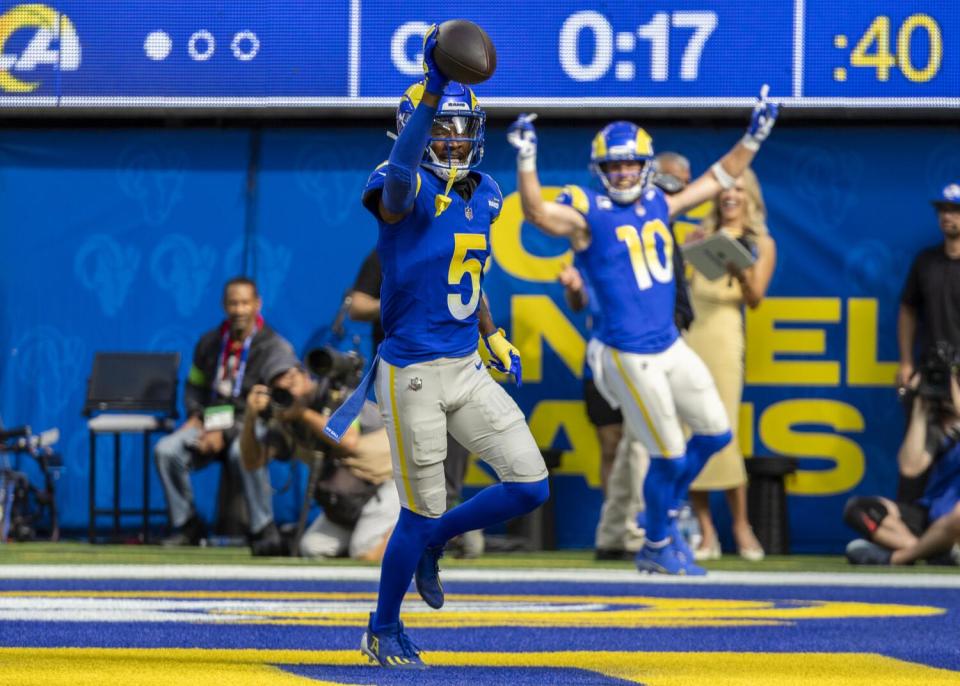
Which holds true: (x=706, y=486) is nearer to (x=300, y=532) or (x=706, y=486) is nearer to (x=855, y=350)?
(x=855, y=350)

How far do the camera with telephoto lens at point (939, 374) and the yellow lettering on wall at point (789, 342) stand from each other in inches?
41.5

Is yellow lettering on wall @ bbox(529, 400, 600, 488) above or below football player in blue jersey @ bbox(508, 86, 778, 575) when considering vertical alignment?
below

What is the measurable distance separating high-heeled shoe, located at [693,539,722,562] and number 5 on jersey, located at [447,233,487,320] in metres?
5.26

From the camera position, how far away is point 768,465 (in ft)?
33.8

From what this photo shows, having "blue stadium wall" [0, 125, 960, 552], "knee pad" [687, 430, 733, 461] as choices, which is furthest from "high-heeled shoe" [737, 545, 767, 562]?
"knee pad" [687, 430, 733, 461]

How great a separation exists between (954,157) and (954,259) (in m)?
0.89

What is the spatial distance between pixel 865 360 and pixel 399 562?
6529 millimetres

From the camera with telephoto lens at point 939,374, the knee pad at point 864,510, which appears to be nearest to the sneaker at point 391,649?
the knee pad at point 864,510

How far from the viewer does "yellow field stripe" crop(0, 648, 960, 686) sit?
14.2ft

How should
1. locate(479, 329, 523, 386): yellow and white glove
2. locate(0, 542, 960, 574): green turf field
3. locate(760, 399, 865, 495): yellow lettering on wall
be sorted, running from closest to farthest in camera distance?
locate(479, 329, 523, 386): yellow and white glove, locate(0, 542, 960, 574): green turf field, locate(760, 399, 865, 495): yellow lettering on wall

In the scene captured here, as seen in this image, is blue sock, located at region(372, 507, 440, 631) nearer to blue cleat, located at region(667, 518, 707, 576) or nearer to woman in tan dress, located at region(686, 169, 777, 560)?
blue cleat, located at region(667, 518, 707, 576)

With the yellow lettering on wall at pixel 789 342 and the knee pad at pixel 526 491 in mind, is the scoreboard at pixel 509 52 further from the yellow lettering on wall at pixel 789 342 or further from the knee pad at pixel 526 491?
the knee pad at pixel 526 491

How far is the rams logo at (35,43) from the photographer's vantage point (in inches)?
407

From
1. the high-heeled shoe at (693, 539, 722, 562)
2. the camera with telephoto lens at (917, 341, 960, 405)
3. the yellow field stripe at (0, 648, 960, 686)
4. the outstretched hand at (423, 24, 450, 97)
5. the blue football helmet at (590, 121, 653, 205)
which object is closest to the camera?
the yellow field stripe at (0, 648, 960, 686)
